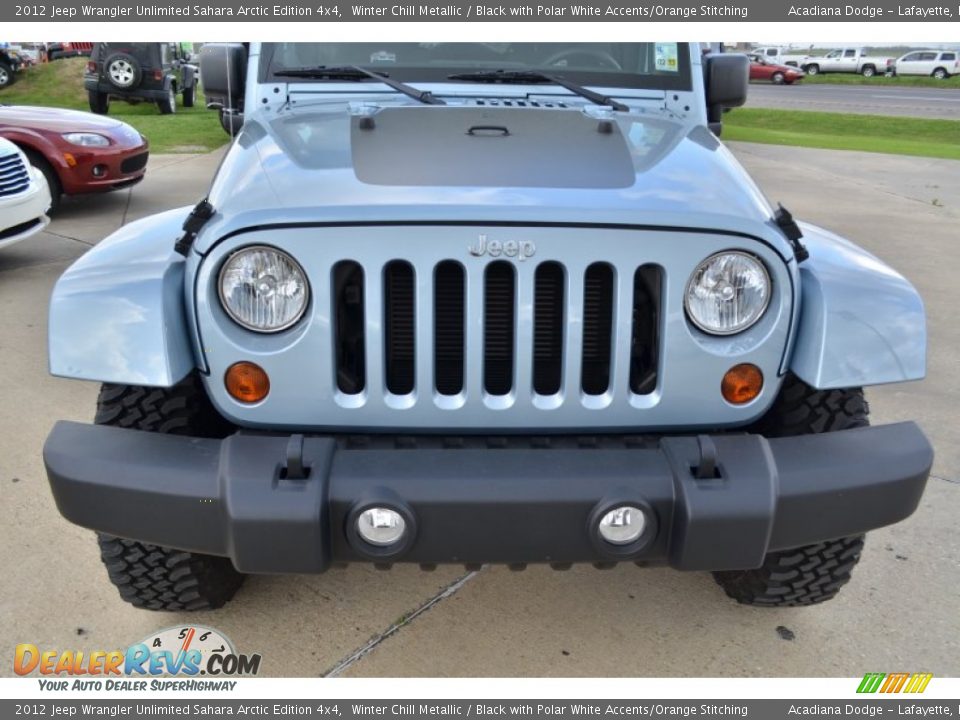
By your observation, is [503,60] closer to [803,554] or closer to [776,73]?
[803,554]

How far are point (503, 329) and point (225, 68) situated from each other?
1756mm

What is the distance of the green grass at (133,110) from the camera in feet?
43.8

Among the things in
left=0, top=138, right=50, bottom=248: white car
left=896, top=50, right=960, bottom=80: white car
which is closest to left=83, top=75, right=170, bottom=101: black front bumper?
left=0, top=138, right=50, bottom=248: white car

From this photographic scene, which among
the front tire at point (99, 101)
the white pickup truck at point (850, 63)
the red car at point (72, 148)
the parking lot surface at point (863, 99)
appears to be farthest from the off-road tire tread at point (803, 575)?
the white pickup truck at point (850, 63)

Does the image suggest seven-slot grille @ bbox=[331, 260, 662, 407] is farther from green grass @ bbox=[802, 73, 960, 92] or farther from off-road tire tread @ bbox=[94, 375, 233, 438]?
green grass @ bbox=[802, 73, 960, 92]

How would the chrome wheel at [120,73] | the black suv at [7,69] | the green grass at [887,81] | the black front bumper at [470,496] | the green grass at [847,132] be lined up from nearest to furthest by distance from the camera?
the black front bumper at [470,496]
the green grass at [847,132]
the chrome wheel at [120,73]
the black suv at [7,69]
the green grass at [887,81]

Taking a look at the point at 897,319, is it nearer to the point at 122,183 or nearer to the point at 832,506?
the point at 832,506

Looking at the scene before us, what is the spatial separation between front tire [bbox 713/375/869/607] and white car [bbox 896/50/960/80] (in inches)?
1701

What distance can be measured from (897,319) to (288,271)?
4.62 ft

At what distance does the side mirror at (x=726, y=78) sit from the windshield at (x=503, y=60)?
0.16 m

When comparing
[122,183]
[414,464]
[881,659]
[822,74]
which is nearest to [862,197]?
[122,183]

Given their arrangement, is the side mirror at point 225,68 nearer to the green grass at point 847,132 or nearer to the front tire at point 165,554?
the front tire at point 165,554

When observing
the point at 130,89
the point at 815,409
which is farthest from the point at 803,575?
the point at 130,89

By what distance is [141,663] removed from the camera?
7.82 feet
